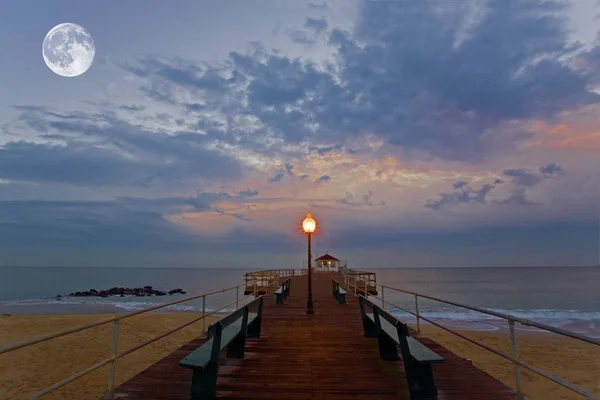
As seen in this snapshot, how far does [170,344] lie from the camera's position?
17.3 metres

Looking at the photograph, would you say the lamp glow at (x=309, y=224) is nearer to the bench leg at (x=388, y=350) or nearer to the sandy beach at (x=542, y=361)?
the bench leg at (x=388, y=350)

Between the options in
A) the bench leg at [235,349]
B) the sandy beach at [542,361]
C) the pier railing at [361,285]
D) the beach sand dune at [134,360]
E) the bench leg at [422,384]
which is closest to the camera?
the bench leg at [422,384]

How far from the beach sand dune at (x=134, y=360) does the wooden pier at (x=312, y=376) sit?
7068 millimetres

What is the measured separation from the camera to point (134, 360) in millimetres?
14000

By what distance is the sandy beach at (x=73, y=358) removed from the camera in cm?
1070

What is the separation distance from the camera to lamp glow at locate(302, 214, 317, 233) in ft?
38.4

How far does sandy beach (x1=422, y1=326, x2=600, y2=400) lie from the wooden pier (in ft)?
26.5

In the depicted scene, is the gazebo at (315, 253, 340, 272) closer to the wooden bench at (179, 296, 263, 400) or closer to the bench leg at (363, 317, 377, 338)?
the bench leg at (363, 317, 377, 338)

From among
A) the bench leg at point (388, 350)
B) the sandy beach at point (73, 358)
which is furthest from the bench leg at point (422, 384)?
the sandy beach at point (73, 358)

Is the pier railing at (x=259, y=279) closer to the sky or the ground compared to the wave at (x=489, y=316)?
closer to the sky

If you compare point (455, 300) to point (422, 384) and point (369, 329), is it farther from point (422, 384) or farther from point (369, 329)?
point (422, 384)

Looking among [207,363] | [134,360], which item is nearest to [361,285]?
[134,360]

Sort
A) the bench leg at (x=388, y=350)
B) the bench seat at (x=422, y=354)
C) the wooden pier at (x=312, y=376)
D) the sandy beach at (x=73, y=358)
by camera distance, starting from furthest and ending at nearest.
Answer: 1. the sandy beach at (x=73, y=358)
2. the bench leg at (x=388, y=350)
3. the wooden pier at (x=312, y=376)
4. the bench seat at (x=422, y=354)

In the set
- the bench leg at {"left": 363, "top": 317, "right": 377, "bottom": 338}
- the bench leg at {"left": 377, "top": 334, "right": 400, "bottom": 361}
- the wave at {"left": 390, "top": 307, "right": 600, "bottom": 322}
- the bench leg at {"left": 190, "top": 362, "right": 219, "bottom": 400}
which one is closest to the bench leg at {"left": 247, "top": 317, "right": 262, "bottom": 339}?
the bench leg at {"left": 363, "top": 317, "right": 377, "bottom": 338}
